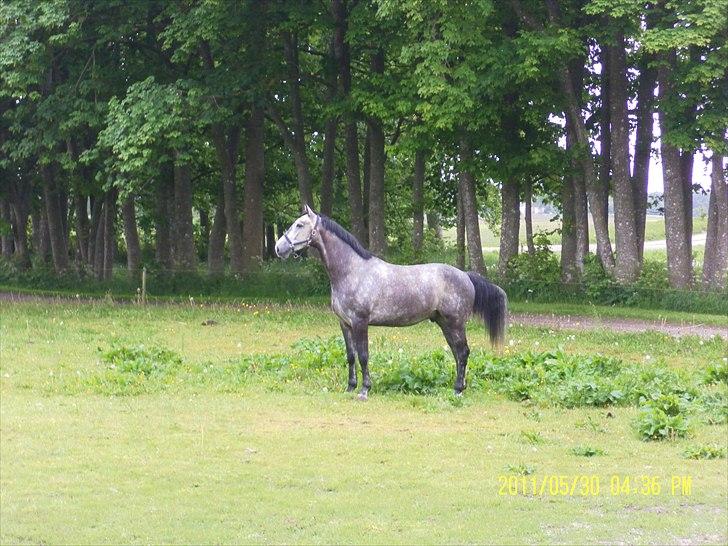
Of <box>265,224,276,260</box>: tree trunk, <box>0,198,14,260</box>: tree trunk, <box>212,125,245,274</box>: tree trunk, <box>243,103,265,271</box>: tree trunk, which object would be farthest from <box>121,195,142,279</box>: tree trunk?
<box>265,224,276,260</box>: tree trunk

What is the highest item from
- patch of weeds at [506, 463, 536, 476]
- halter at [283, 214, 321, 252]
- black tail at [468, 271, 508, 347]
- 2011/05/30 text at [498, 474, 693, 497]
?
halter at [283, 214, 321, 252]

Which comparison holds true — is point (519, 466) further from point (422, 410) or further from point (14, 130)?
point (14, 130)

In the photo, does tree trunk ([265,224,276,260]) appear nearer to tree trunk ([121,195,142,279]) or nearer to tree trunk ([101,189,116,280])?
tree trunk ([121,195,142,279])

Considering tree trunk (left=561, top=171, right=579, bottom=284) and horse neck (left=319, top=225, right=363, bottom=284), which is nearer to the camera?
horse neck (left=319, top=225, right=363, bottom=284)

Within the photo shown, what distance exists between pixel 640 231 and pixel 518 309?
5758 millimetres

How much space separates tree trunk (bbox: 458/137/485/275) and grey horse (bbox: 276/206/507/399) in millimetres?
16009

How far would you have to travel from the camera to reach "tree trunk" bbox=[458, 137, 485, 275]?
3281cm

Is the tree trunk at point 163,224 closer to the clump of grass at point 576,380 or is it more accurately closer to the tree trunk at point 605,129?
the tree trunk at point 605,129

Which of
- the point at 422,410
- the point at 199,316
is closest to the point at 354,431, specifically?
the point at 422,410

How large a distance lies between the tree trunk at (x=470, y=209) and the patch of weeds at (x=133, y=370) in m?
14.9

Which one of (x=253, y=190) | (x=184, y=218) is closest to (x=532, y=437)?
(x=253, y=190)

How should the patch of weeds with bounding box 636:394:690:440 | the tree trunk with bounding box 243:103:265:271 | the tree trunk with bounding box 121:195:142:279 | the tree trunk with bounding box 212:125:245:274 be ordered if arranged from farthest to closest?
1. the tree trunk with bounding box 121:195:142:279
2. the tree trunk with bounding box 243:103:265:271
3. the tree trunk with bounding box 212:125:245:274
4. the patch of weeds with bounding box 636:394:690:440

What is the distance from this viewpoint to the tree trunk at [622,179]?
30953 millimetres

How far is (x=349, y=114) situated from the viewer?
112ft
